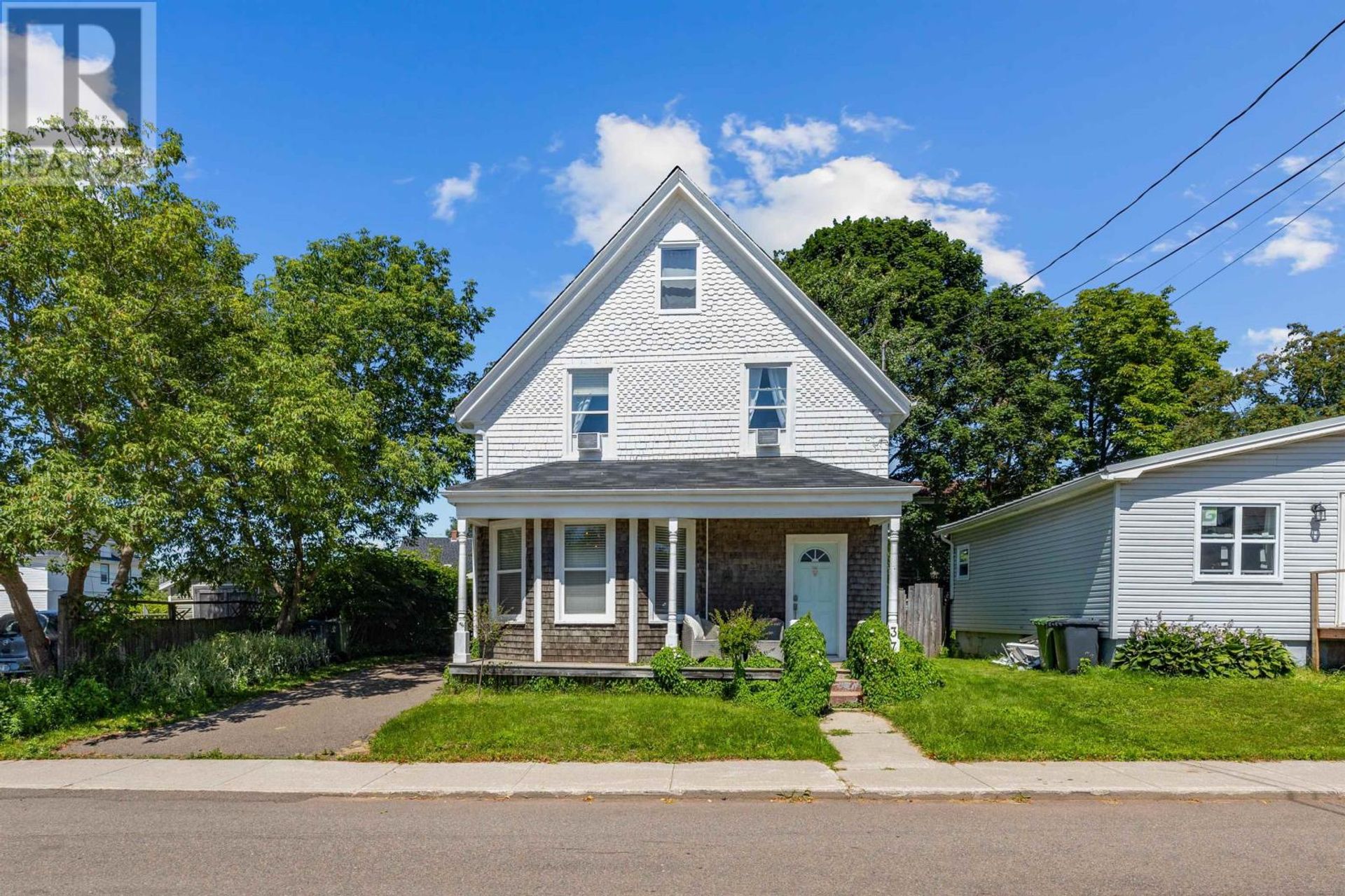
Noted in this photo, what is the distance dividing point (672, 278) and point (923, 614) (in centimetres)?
979

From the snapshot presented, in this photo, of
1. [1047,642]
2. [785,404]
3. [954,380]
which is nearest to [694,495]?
[785,404]

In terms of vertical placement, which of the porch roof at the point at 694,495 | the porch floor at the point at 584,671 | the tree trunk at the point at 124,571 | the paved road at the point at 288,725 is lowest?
the paved road at the point at 288,725

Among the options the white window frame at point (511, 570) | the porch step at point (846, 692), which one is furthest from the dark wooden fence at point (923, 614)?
the white window frame at point (511, 570)

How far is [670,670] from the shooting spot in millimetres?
13805

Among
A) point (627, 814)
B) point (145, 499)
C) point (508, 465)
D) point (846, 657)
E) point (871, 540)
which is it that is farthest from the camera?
point (508, 465)

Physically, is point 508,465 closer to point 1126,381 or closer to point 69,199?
point 69,199

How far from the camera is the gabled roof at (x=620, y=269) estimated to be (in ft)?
55.4

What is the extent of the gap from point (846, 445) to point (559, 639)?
660cm

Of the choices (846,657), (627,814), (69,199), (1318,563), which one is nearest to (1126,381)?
(1318,563)

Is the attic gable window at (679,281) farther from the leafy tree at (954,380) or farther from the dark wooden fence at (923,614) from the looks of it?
the leafy tree at (954,380)

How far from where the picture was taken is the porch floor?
543 inches

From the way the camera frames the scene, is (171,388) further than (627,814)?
Yes

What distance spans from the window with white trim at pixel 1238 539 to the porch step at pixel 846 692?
7040 millimetres

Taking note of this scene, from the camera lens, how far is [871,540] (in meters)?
16.2
